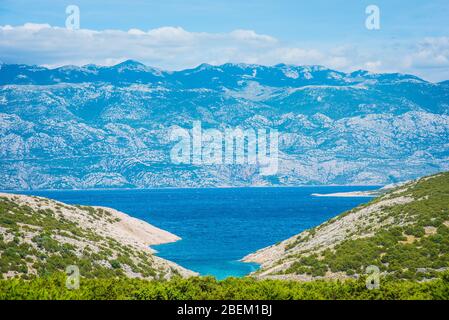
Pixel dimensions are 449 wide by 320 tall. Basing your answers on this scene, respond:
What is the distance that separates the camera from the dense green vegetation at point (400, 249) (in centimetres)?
7312

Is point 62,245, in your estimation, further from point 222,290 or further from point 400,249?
point 222,290

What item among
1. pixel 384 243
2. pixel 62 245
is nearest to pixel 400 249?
pixel 384 243

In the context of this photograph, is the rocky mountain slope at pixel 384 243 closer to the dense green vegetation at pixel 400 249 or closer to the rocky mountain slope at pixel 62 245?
the dense green vegetation at pixel 400 249

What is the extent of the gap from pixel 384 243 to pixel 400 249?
3.83 metres

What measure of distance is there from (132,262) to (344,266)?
92.1ft

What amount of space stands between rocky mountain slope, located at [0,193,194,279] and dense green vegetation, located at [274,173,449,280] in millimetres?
20624

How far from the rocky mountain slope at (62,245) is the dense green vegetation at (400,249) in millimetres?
20624

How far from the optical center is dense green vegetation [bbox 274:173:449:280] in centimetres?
7312

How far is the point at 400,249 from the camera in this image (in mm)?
78562

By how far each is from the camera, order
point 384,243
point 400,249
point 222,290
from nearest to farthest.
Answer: point 222,290, point 400,249, point 384,243

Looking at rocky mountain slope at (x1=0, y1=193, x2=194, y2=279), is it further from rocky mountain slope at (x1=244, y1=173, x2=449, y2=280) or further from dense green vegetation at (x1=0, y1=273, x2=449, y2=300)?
dense green vegetation at (x1=0, y1=273, x2=449, y2=300)

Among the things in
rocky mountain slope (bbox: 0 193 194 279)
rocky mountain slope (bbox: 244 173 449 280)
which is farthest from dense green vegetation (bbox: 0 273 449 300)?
rocky mountain slope (bbox: 244 173 449 280)
